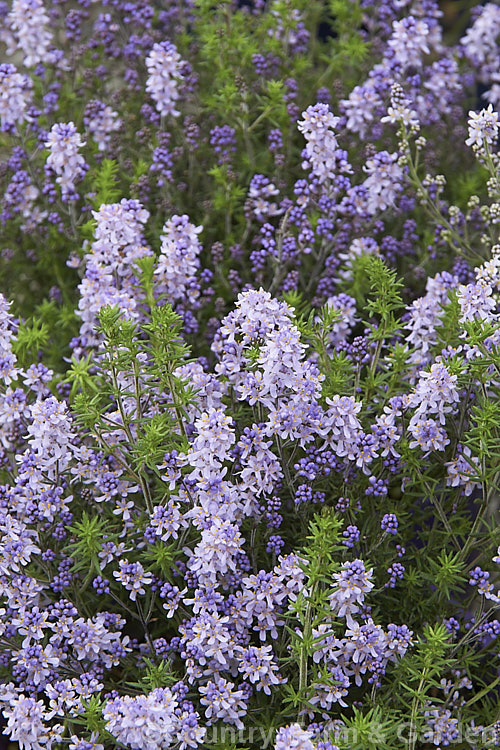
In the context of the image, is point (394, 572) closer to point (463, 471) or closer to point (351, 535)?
point (351, 535)

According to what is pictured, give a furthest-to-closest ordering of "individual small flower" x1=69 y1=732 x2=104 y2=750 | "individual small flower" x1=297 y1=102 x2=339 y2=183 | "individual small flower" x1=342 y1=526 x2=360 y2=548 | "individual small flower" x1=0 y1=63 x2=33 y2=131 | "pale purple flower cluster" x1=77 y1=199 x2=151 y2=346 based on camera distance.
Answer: "individual small flower" x1=0 y1=63 x2=33 y2=131 < "individual small flower" x1=297 y1=102 x2=339 y2=183 < "pale purple flower cluster" x1=77 y1=199 x2=151 y2=346 < "individual small flower" x1=342 y1=526 x2=360 y2=548 < "individual small flower" x1=69 y1=732 x2=104 y2=750

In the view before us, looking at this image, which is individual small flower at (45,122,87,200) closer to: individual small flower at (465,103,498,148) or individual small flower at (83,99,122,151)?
individual small flower at (83,99,122,151)

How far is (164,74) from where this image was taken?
142 inches

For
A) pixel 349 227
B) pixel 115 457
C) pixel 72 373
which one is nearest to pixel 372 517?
pixel 115 457

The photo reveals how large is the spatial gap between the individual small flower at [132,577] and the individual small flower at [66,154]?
1617mm

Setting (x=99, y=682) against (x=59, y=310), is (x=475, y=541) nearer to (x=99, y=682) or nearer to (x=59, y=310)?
(x=99, y=682)

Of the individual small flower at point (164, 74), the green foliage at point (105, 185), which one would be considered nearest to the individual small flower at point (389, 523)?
the green foliage at point (105, 185)

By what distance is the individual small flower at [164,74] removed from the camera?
356 centimetres

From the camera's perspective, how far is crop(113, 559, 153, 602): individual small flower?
2500mm

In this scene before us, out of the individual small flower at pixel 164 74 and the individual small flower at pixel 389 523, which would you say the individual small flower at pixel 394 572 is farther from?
the individual small flower at pixel 164 74

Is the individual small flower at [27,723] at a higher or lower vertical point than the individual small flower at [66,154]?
lower

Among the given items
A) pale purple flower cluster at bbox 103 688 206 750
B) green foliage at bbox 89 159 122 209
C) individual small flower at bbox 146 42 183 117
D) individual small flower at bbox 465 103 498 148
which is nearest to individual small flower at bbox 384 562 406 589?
pale purple flower cluster at bbox 103 688 206 750

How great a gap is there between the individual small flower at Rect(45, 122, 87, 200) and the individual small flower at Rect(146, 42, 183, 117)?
0.39 m

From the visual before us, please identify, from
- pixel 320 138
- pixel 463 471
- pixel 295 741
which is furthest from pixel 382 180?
pixel 295 741
